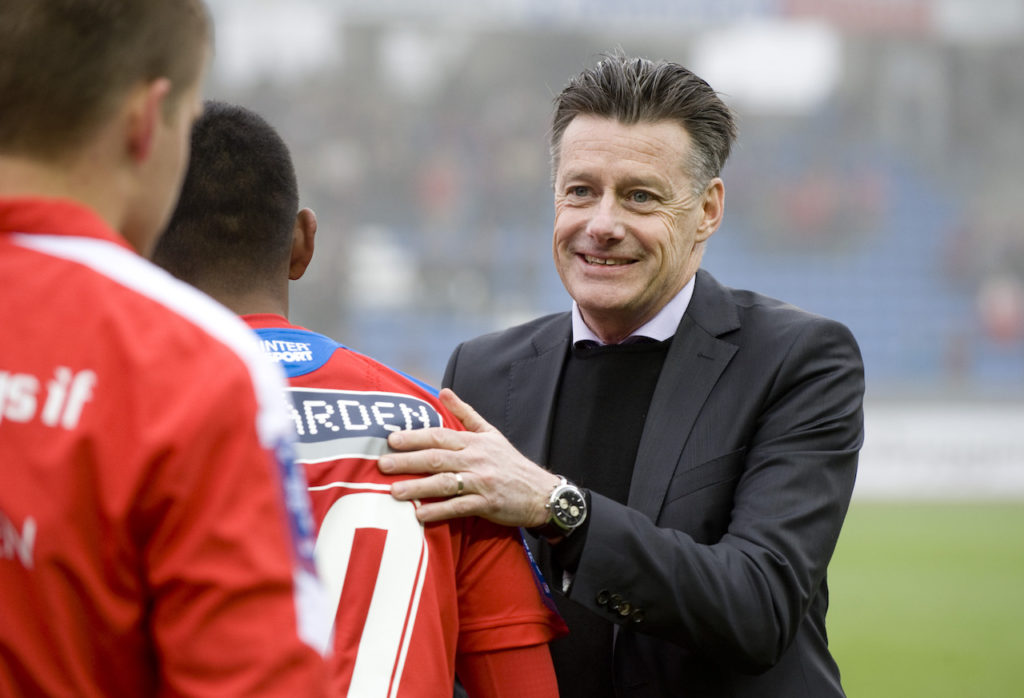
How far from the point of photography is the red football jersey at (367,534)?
5.02 ft

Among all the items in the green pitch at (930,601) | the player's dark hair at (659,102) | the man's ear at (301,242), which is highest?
the player's dark hair at (659,102)

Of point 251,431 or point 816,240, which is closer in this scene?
point 251,431

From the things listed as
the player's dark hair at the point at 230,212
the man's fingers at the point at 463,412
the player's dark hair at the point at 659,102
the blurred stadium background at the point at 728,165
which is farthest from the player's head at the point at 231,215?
the blurred stadium background at the point at 728,165

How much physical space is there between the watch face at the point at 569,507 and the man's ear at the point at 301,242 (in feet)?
1.79

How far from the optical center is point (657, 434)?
7.43 ft

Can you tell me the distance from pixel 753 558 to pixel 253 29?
16.6m

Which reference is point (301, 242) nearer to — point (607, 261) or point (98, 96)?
point (98, 96)

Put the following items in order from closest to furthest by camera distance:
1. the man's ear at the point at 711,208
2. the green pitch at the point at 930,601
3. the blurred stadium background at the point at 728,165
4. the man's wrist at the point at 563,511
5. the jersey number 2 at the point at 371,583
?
the jersey number 2 at the point at 371,583, the man's wrist at the point at 563,511, the man's ear at the point at 711,208, the green pitch at the point at 930,601, the blurred stadium background at the point at 728,165

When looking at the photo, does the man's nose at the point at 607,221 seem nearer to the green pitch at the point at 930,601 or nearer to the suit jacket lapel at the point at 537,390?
the suit jacket lapel at the point at 537,390

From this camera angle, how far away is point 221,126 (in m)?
1.72

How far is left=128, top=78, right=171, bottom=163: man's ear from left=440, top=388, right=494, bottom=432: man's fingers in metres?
0.79

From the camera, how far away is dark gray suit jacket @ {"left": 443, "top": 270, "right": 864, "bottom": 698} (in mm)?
1938

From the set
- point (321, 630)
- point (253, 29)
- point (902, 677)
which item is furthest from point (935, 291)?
point (321, 630)

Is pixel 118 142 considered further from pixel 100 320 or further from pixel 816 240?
pixel 816 240
